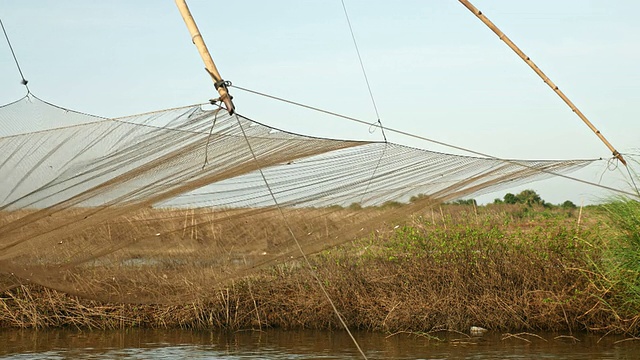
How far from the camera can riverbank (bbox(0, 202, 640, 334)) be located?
999cm

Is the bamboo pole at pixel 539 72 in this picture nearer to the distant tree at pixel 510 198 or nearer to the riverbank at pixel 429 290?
the riverbank at pixel 429 290

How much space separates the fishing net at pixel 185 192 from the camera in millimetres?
5539

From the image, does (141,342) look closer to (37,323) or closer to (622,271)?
(37,323)

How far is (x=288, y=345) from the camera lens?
9.91 metres

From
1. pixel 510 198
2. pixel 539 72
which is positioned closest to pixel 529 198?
pixel 510 198

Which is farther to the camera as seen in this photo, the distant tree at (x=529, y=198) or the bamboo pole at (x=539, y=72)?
the distant tree at (x=529, y=198)

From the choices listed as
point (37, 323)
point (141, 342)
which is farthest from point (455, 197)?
point (37, 323)

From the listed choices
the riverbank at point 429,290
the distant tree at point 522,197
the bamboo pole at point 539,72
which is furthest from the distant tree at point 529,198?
the bamboo pole at point 539,72

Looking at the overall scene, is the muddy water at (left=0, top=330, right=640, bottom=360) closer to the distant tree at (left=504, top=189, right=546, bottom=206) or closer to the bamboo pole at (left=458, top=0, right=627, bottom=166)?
the bamboo pole at (left=458, top=0, right=627, bottom=166)

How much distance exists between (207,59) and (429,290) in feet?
19.0

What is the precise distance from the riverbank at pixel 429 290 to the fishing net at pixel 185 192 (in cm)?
389

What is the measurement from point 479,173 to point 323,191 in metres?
1.09

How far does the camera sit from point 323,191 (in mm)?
6086

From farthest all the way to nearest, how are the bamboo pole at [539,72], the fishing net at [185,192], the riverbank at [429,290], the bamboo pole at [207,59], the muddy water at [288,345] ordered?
the riverbank at [429,290]
the muddy water at [288,345]
the bamboo pole at [539,72]
the fishing net at [185,192]
the bamboo pole at [207,59]
